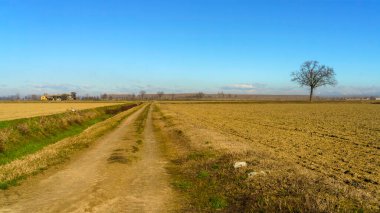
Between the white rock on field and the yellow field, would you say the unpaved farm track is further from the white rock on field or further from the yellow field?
the yellow field

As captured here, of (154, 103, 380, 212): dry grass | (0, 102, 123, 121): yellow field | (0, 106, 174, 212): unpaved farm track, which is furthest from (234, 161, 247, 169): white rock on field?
(0, 102, 123, 121): yellow field

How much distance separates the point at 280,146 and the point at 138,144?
29.2ft

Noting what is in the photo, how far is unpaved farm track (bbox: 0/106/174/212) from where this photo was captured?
30.6 feet

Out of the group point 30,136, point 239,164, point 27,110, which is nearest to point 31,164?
point 239,164

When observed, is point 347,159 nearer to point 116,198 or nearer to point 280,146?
point 280,146

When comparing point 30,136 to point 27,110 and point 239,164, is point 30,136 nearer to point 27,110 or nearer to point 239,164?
point 239,164

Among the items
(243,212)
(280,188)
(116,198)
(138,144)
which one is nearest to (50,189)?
(116,198)

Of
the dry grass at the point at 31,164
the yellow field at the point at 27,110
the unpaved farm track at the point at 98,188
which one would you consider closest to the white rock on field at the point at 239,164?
the unpaved farm track at the point at 98,188

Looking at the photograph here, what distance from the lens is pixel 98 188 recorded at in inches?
440

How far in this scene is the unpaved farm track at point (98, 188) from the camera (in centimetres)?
932

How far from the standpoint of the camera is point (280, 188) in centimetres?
1008

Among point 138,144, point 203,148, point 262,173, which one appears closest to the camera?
point 262,173

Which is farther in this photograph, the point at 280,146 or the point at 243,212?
the point at 280,146

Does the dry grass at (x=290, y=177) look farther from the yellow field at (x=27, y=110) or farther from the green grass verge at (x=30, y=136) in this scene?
the yellow field at (x=27, y=110)
